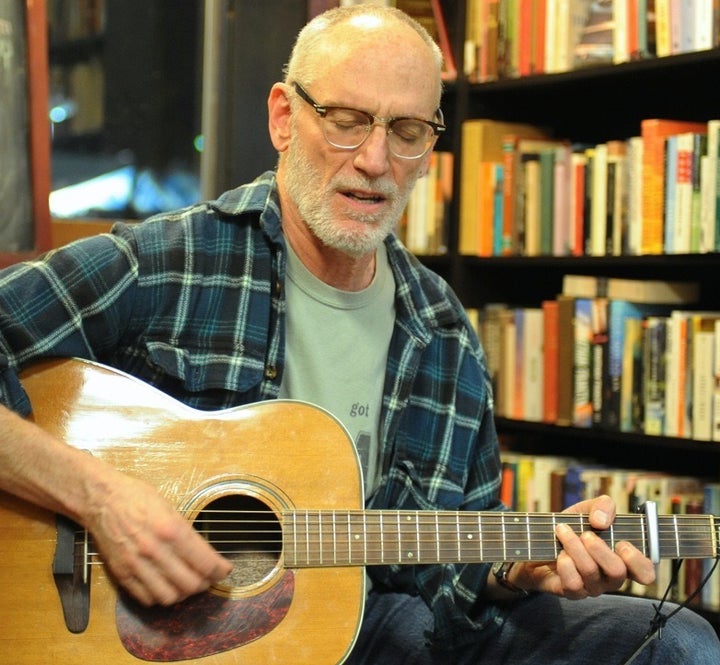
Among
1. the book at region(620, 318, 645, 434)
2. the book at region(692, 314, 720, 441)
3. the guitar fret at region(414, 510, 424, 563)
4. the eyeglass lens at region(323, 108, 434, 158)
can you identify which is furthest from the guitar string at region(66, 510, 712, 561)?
the book at region(620, 318, 645, 434)

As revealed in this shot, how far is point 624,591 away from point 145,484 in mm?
1407

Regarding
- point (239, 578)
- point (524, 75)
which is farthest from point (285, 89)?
point (524, 75)

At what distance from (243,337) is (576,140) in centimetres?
152

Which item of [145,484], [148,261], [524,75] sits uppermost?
[524,75]

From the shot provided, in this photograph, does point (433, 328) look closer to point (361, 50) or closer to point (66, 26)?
point (361, 50)

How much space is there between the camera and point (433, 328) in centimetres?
173

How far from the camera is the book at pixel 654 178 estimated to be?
2301 millimetres

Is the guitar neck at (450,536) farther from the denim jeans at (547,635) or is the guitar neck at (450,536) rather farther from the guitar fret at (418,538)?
the denim jeans at (547,635)

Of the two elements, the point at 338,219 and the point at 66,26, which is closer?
the point at 338,219

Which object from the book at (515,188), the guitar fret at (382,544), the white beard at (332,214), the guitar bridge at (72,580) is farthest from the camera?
the book at (515,188)

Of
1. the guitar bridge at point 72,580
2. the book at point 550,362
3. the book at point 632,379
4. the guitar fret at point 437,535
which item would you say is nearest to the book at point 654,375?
the book at point 632,379

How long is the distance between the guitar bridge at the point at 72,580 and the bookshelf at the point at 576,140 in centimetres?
136

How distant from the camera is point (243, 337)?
5.10 ft

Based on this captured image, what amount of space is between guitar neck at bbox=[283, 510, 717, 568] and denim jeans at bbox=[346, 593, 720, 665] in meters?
0.13
